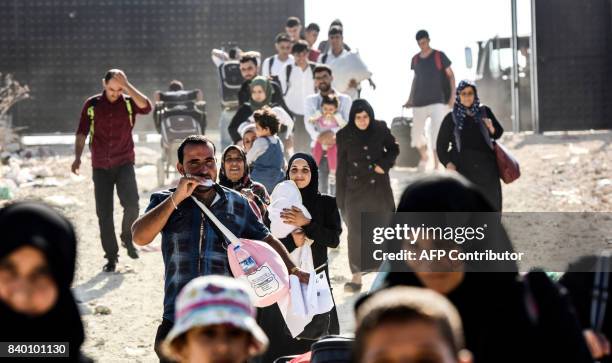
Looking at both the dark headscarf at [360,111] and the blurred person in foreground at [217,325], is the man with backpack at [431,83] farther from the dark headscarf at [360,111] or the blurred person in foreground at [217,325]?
the blurred person in foreground at [217,325]

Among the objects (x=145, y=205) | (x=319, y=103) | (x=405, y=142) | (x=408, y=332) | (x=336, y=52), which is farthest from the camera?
(x=405, y=142)

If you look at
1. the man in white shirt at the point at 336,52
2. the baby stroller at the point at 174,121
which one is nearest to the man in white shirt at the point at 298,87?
the man in white shirt at the point at 336,52

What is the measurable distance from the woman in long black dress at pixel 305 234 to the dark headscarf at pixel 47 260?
325 centimetres

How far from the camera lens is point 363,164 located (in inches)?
403

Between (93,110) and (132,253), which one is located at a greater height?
(93,110)

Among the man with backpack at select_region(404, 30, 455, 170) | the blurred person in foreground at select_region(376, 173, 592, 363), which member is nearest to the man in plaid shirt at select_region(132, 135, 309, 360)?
the blurred person in foreground at select_region(376, 173, 592, 363)

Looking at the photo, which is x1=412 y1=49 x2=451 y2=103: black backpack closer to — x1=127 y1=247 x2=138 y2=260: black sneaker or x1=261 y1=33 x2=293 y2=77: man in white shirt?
x1=261 y1=33 x2=293 y2=77: man in white shirt

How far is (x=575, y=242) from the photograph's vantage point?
39.4 feet

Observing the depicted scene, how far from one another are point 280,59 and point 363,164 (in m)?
4.47

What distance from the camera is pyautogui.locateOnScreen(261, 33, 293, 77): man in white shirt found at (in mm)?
14250

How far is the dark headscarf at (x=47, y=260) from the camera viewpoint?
3.74 metres

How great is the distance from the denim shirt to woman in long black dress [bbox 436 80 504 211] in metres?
4.17

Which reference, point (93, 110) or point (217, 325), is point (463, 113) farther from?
point (217, 325)

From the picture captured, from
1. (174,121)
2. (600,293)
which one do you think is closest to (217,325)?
(600,293)
